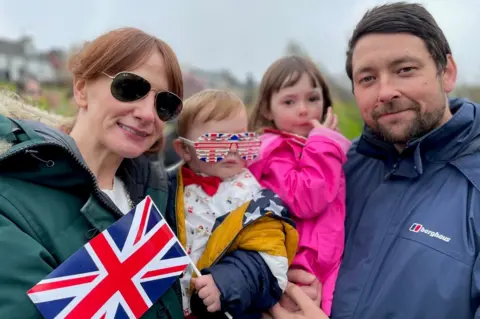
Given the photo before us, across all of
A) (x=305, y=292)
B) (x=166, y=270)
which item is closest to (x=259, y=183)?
(x=305, y=292)

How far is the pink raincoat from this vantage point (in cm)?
267

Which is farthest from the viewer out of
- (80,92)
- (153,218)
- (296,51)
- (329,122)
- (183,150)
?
(296,51)

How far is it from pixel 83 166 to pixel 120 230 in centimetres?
35

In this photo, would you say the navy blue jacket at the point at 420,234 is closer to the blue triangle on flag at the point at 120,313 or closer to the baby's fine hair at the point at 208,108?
the baby's fine hair at the point at 208,108

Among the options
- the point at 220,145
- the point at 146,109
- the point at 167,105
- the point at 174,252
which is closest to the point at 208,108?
the point at 220,145

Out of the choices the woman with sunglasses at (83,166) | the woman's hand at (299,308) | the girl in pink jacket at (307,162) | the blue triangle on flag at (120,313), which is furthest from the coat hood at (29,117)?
the woman's hand at (299,308)

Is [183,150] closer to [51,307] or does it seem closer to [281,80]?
[281,80]

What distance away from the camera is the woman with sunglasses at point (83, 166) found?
1.77 meters

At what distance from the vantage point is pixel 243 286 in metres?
2.36

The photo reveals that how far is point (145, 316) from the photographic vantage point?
2182 millimetres

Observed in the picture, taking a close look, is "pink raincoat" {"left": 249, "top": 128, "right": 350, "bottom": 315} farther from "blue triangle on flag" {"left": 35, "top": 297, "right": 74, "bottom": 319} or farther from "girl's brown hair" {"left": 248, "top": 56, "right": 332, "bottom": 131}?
"blue triangle on flag" {"left": 35, "top": 297, "right": 74, "bottom": 319}

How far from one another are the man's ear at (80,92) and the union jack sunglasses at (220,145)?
72 centimetres

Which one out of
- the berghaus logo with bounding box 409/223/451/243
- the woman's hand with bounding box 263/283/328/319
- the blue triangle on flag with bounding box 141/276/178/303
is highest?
the berghaus logo with bounding box 409/223/451/243

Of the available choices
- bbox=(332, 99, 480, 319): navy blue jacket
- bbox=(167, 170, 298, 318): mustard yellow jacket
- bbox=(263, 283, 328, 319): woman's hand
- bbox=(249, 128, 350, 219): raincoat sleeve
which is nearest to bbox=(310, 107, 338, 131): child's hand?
bbox=(249, 128, 350, 219): raincoat sleeve
